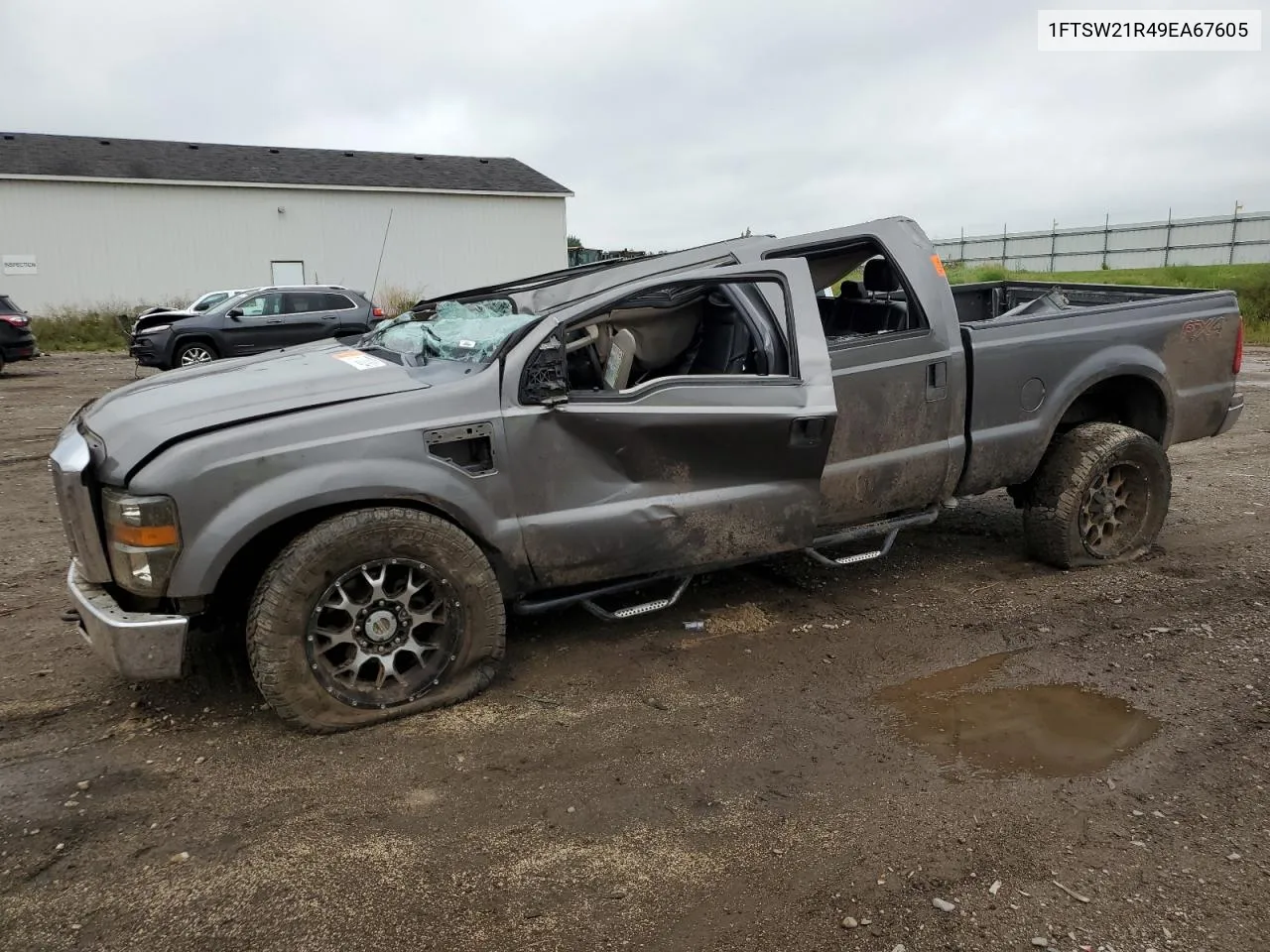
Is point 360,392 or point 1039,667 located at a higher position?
point 360,392

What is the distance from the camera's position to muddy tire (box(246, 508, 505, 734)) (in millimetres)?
3301

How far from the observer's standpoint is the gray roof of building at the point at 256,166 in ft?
88.8

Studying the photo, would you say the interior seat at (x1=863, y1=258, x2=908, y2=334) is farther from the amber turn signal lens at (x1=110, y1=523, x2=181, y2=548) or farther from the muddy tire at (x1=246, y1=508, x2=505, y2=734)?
the amber turn signal lens at (x1=110, y1=523, x2=181, y2=548)

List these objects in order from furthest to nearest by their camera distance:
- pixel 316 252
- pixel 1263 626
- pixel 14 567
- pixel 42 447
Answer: pixel 316 252 < pixel 42 447 < pixel 14 567 < pixel 1263 626

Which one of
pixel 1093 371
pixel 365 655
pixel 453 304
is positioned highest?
pixel 453 304

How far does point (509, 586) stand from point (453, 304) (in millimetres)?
1600

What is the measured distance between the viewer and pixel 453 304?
4609mm

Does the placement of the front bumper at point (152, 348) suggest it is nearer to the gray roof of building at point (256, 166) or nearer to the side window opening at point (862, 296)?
the side window opening at point (862, 296)

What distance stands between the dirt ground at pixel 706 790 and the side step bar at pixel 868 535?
12.8 inches

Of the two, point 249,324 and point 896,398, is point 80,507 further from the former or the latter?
point 249,324

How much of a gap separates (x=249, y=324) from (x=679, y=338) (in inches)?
540

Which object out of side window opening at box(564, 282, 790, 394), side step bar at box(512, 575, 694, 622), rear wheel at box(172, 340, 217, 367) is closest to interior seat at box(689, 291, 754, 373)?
side window opening at box(564, 282, 790, 394)

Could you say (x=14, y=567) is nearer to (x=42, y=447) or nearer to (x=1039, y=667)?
(x=42, y=447)

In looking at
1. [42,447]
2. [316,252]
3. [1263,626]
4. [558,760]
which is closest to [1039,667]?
[1263,626]
